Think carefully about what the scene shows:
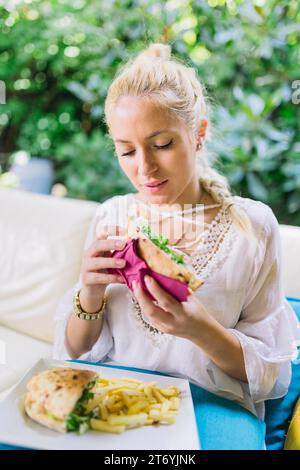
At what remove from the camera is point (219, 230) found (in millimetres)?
1383

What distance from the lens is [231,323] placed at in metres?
1.33

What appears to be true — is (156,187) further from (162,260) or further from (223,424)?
(223,424)

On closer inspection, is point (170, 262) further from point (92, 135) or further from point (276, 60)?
point (92, 135)

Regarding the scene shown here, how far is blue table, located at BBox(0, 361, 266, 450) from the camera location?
1099mm

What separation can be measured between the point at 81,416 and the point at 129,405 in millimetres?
100

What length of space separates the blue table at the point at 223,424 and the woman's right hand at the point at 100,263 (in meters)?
0.21

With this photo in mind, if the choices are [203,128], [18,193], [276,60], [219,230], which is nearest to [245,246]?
[219,230]

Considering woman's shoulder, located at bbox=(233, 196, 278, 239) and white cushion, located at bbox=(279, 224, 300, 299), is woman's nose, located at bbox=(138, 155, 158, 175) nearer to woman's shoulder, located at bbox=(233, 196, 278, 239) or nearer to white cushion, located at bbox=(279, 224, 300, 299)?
woman's shoulder, located at bbox=(233, 196, 278, 239)

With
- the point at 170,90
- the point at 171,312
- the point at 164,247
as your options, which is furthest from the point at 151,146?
the point at 171,312

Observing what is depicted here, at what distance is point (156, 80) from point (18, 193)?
1.07m

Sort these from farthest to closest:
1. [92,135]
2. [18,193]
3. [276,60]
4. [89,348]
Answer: [92,135] < [276,60] < [18,193] < [89,348]

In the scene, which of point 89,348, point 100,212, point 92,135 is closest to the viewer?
point 89,348

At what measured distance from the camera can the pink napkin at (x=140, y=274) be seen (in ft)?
3.36

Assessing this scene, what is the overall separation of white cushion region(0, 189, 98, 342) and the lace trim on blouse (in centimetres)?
67
